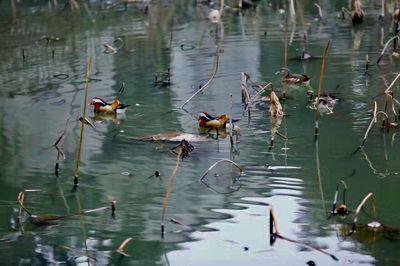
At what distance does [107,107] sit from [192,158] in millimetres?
981

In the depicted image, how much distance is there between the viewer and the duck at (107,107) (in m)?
4.81

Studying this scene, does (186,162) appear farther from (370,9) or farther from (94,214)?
(370,9)

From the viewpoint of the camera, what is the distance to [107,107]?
4.84 m

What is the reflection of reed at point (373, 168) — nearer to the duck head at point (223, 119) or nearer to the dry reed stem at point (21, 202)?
the duck head at point (223, 119)

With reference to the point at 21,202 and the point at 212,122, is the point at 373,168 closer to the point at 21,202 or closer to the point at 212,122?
the point at 212,122

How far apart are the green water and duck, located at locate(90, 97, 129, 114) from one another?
0.20 ft

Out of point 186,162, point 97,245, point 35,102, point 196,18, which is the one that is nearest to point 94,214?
point 97,245

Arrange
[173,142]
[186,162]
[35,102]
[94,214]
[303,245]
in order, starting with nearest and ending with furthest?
[303,245] → [94,214] → [186,162] → [173,142] → [35,102]

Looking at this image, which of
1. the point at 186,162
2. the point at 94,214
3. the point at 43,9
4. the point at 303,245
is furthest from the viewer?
the point at 43,9

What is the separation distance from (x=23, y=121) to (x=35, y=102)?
1.30ft

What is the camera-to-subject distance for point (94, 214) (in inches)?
135

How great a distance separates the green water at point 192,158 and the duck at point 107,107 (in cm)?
6

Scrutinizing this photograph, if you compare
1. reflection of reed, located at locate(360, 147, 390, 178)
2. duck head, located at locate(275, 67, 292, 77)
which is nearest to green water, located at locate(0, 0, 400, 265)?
reflection of reed, located at locate(360, 147, 390, 178)

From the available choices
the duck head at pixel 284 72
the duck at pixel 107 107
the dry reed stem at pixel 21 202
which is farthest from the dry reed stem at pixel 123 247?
the duck head at pixel 284 72
